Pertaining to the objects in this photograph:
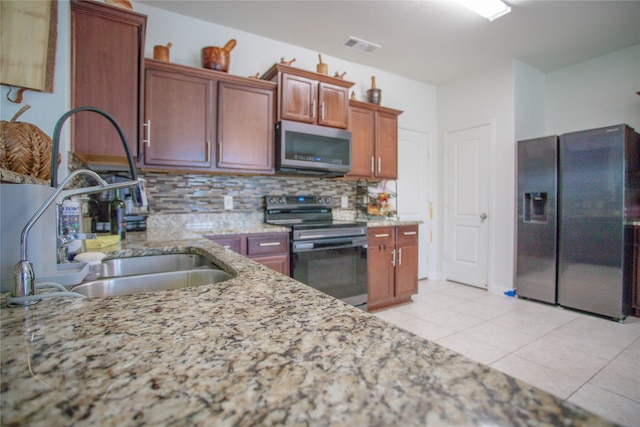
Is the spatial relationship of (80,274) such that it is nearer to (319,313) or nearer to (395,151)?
(319,313)

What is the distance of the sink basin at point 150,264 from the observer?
121cm

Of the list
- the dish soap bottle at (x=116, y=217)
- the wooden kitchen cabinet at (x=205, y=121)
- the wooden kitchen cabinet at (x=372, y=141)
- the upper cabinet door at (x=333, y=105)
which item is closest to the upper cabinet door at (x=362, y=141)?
the wooden kitchen cabinet at (x=372, y=141)

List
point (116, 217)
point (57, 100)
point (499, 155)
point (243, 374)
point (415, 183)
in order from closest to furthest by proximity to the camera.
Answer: point (243, 374)
point (57, 100)
point (116, 217)
point (499, 155)
point (415, 183)

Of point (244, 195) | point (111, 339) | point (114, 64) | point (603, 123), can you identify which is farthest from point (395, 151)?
point (111, 339)

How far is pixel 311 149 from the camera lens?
277 centimetres

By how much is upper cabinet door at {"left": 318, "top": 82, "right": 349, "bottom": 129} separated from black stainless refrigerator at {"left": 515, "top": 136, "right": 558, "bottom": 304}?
2.01 meters

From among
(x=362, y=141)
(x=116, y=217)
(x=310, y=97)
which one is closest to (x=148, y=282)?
(x=116, y=217)

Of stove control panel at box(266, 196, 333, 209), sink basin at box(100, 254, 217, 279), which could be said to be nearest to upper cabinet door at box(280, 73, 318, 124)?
stove control panel at box(266, 196, 333, 209)

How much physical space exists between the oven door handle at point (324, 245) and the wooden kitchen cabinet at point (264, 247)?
101 mm

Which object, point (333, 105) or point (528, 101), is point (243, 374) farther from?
point (528, 101)

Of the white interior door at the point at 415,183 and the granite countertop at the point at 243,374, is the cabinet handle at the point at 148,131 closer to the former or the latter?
the granite countertop at the point at 243,374

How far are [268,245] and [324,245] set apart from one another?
0.48m

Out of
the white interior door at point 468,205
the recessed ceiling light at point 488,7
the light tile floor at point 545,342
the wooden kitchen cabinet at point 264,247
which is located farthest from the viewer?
the white interior door at point 468,205

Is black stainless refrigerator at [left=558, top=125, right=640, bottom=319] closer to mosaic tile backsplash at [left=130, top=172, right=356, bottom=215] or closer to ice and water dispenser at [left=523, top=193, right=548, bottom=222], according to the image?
ice and water dispenser at [left=523, top=193, right=548, bottom=222]
